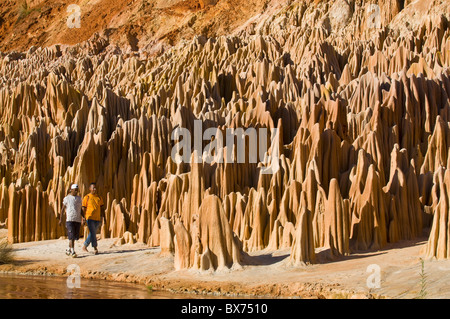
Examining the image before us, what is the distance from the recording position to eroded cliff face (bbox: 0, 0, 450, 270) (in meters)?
12.4

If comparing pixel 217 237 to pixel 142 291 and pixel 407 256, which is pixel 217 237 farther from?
pixel 407 256

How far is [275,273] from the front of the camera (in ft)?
34.4

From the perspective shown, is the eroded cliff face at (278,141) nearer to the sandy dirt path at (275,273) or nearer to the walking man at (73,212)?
the sandy dirt path at (275,273)

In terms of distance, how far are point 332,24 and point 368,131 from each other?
47.1 ft

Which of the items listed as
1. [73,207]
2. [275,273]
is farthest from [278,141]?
[275,273]

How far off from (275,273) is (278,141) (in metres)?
6.70

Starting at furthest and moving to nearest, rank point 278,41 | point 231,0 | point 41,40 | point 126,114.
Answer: point 41,40, point 231,0, point 278,41, point 126,114

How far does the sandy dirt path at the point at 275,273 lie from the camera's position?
356 inches

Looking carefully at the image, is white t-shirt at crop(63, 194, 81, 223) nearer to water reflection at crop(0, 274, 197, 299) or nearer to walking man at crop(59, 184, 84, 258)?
walking man at crop(59, 184, 84, 258)

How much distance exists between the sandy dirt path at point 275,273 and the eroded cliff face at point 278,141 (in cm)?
36

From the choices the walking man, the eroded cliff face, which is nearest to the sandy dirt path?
the eroded cliff face

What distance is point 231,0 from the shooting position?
1510 inches

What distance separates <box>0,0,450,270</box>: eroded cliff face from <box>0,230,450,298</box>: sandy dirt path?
1.19ft

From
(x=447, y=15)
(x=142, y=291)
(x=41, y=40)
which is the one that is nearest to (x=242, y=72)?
(x=447, y=15)
